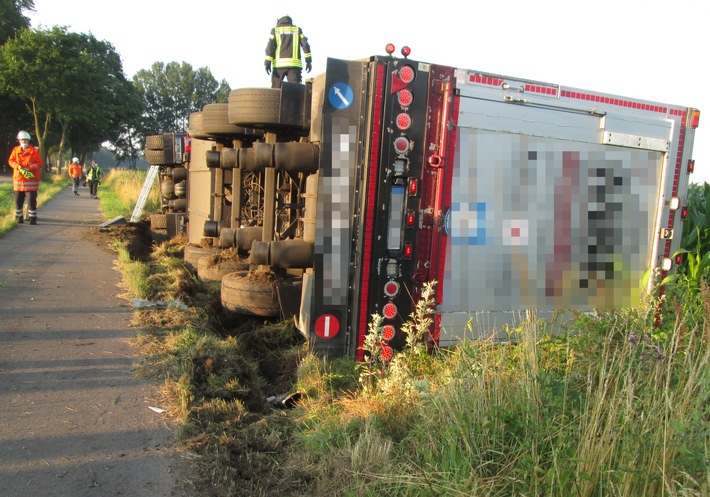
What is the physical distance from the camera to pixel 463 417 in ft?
10.6

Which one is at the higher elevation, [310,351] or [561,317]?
[561,317]

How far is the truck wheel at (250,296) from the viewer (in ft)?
19.5

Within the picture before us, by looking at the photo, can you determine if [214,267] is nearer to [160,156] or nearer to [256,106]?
[256,106]

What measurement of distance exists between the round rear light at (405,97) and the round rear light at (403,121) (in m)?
0.08

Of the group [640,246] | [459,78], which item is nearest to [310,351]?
[459,78]

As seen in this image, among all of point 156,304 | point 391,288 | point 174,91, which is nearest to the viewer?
point 391,288

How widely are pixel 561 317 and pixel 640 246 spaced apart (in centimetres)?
120

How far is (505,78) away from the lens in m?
4.84

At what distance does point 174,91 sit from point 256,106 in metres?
74.1

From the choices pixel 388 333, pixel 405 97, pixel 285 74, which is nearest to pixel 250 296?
pixel 388 333

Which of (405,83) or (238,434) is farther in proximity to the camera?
(405,83)

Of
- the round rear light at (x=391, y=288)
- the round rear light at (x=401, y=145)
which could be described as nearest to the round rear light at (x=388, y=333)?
the round rear light at (x=391, y=288)

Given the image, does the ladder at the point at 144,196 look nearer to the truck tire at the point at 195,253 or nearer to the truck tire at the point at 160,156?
the truck tire at the point at 160,156

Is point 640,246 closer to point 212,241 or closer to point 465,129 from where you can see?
point 465,129
